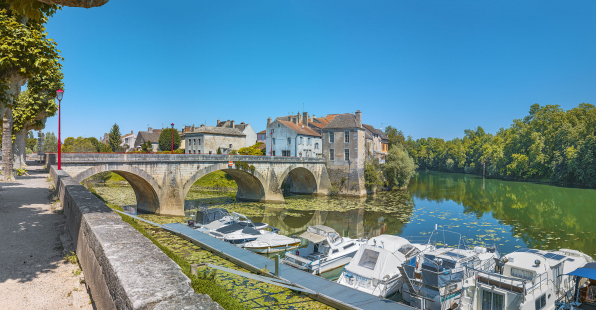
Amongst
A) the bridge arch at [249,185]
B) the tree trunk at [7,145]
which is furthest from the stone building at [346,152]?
the tree trunk at [7,145]

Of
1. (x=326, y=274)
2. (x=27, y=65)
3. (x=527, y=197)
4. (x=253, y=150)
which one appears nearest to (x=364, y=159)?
(x=253, y=150)

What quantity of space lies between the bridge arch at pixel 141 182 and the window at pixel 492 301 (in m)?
19.1

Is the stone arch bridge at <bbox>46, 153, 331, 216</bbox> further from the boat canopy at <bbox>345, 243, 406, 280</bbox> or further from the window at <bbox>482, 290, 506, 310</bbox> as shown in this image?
the window at <bbox>482, 290, 506, 310</bbox>

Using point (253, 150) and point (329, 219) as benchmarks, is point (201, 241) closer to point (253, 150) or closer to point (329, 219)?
point (329, 219)

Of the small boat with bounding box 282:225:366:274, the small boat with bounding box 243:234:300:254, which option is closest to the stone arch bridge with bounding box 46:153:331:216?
the small boat with bounding box 243:234:300:254

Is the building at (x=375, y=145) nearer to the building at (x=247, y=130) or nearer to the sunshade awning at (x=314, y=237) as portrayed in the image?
the building at (x=247, y=130)

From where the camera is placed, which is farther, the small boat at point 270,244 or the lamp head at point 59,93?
the small boat at point 270,244

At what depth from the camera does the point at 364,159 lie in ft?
127

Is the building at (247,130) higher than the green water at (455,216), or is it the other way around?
the building at (247,130)

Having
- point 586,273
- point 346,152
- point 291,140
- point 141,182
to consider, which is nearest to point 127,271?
point 586,273

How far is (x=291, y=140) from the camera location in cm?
4197

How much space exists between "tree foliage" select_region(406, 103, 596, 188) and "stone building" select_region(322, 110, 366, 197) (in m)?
32.3

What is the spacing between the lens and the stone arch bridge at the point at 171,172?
18.5 meters

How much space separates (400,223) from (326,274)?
11.7 m
